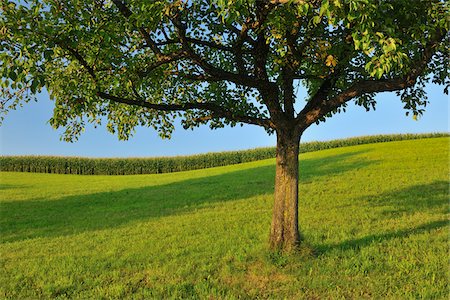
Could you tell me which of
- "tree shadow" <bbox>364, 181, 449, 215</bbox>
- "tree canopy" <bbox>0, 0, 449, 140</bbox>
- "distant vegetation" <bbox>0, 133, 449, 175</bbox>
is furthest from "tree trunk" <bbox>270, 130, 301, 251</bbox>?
"distant vegetation" <bbox>0, 133, 449, 175</bbox>

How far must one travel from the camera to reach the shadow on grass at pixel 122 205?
68.3 feet

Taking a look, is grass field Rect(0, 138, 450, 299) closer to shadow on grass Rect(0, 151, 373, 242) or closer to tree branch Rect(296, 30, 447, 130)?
shadow on grass Rect(0, 151, 373, 242)

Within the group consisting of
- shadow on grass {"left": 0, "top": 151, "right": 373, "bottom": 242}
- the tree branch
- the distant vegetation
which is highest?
the tree branch

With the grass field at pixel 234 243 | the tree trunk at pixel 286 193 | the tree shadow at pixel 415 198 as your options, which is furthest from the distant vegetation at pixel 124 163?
the tree trunk at pixel 286 193

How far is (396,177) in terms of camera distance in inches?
1098

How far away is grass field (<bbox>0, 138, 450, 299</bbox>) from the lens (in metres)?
10.2

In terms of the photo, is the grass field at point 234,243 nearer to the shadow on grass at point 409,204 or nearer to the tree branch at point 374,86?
the shadow on grass at point 409,204

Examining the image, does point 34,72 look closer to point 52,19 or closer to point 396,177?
point 52,19

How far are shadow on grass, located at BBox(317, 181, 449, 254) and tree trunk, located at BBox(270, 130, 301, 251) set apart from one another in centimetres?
152

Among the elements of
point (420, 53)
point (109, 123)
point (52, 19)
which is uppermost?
point (52, 19)

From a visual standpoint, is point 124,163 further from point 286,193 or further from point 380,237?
point 286,193

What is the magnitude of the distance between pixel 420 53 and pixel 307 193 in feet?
49.9

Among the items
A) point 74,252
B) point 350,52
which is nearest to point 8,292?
point 74,252

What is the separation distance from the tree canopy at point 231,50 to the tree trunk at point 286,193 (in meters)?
0.50
